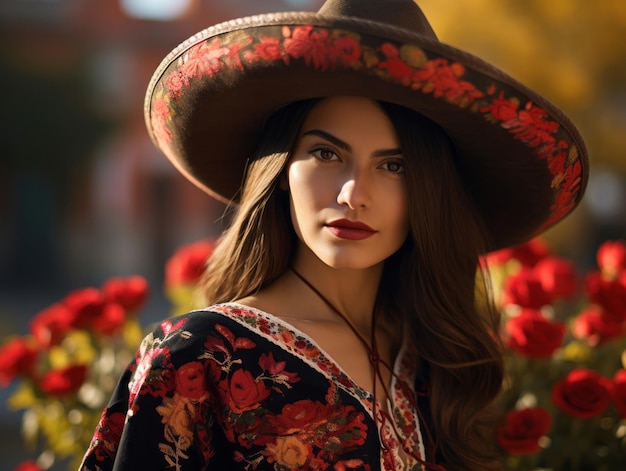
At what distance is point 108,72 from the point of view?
1947 cm

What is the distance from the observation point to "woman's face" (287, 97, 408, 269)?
200 cm

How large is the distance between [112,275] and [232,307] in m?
17.5

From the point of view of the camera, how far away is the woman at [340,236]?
71.9 inches

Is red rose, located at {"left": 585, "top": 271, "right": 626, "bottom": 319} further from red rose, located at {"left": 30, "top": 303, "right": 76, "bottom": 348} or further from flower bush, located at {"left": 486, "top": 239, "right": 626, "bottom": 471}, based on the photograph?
red rose, located at {"left": 30, "top": 303, "right": 76, "bottom": 348}

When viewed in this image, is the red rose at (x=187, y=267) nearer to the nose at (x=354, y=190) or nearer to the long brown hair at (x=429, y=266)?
the long brown hair at (x=429, y=266)

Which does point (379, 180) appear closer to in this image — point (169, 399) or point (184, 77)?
point (184, 77)

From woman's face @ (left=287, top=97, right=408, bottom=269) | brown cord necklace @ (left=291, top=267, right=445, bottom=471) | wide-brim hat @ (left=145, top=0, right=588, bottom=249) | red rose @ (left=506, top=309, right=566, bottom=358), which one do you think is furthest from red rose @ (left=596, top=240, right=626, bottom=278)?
woman's face @ (left=287, top=97, right=408, bottom=269)

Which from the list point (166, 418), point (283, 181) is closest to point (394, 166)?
point (283, 181)

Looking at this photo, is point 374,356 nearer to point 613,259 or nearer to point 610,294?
point 610,294

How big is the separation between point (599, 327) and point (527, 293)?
0.24m

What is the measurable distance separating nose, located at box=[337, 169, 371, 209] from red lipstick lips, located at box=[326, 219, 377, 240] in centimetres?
4

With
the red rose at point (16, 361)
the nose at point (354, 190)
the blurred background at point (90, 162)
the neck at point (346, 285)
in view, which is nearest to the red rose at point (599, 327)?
the neck at point (346, 285)

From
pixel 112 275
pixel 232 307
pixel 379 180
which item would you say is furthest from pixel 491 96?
pixel 112 275

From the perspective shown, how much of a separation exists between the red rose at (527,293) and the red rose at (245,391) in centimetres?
124
